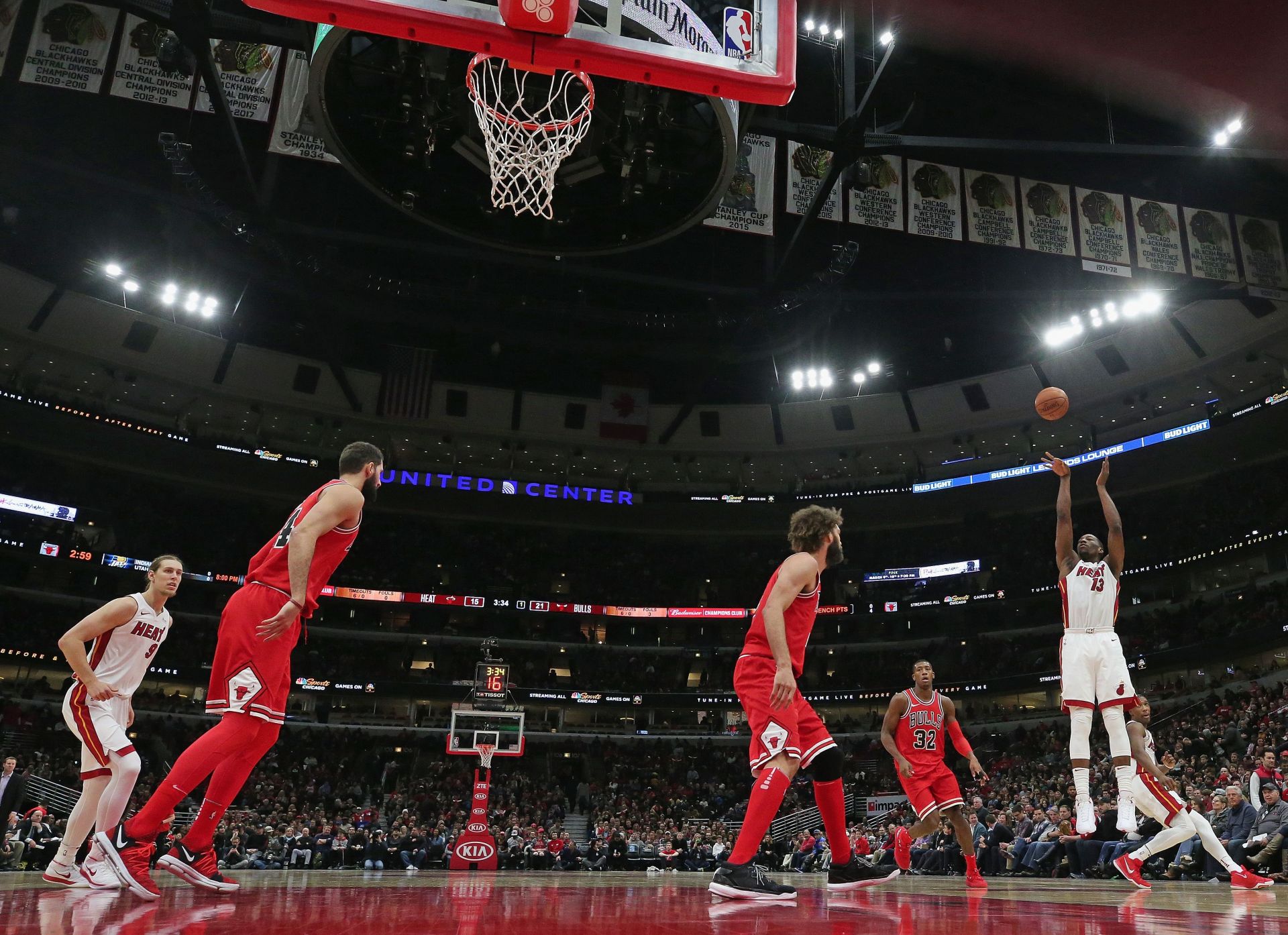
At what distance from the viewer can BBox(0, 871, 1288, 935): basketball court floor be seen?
2789 mm

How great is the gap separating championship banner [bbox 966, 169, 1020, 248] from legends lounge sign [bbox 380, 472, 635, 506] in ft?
68.5

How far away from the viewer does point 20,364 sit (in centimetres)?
2970

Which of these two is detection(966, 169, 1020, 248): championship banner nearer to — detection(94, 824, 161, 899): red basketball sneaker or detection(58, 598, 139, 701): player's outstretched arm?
detection(58, 598, 139, 701): player's outstretched arm

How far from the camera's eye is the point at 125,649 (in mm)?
5621

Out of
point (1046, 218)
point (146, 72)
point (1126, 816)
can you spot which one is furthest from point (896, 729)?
point (146, 72)

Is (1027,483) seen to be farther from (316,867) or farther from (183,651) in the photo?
(183,651)

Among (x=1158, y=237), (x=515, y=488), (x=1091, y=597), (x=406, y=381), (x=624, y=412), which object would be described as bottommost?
(x=1091, y=597)

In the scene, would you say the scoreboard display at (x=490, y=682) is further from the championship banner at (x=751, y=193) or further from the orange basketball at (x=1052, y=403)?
the orange basketball at (x=1052, y=403)

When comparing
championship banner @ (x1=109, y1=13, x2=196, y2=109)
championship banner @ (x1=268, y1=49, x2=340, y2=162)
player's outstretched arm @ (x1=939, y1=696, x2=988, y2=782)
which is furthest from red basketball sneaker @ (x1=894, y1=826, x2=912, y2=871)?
championship banner @ (x1=109, y1=13, x2=196, y2=109)

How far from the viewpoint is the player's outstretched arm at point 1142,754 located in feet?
24.3

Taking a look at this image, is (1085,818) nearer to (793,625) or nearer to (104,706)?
(793,625)

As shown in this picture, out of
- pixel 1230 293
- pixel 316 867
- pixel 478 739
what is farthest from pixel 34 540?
pixel 1230 293

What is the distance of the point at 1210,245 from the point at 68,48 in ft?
68.6

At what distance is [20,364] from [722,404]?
25102 millimetres
